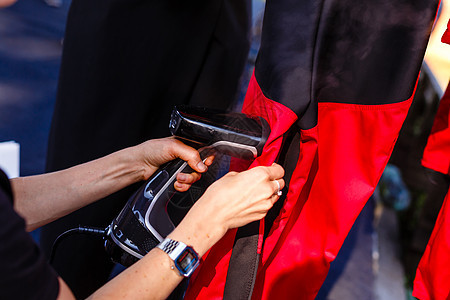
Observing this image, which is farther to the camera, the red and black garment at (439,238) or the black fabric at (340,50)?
the red and black garment at (439,238)

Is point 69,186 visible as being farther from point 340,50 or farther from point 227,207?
point 340,50

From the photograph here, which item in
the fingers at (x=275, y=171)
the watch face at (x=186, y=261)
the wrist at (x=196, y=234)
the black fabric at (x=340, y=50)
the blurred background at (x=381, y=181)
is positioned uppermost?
the black fabric at (x=340, y=50)

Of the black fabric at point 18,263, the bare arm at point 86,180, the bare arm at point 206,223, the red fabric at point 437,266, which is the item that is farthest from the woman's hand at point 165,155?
the red fabric at point 437,266

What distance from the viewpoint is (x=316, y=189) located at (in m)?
0.87

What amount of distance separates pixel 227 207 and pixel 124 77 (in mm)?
518

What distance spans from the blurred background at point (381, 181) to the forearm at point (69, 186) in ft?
1.91

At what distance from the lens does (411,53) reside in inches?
28.8

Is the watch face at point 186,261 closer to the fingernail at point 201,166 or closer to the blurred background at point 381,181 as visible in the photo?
the fingernail at point 201,166

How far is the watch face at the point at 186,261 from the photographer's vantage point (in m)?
0.66

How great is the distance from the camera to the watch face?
660 mm

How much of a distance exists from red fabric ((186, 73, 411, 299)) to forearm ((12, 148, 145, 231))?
0.29m

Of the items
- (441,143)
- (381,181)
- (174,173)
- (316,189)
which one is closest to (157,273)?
(174,173)

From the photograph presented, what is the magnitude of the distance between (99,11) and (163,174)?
433 millimetres

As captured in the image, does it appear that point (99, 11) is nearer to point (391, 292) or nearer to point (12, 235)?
point (12, 235)
